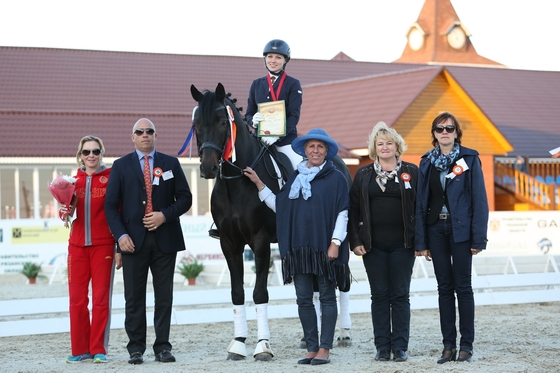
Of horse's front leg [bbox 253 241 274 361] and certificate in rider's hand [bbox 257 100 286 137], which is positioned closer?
horse's front leg [bbox 253 241 274 361]

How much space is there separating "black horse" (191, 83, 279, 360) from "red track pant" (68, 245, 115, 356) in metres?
1.06

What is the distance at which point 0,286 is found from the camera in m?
17.4

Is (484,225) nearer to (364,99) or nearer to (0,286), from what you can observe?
(0,286)

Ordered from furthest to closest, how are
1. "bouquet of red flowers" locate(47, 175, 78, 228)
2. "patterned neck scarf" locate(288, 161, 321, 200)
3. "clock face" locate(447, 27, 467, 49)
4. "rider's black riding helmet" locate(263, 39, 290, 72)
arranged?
1. "clock face" locate(447, 27, 467, 49)
2. "rider's black riding helmet" locate(263, 39, 290, 72)
3. "bouquet of red flowers" locate(47, 175, 78, 228)
4. "patterned neck scarf" locate(288, 161, 321, 200)

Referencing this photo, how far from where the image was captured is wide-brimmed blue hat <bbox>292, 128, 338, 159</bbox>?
7453 millimetres

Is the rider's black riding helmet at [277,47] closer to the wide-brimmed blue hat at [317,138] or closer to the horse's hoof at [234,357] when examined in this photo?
the wide-brimmed blue hat at [317,138]

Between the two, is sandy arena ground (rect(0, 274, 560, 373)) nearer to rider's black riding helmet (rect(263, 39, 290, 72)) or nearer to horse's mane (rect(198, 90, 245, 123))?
horse's mane (rect(198, 90, 245, 123))

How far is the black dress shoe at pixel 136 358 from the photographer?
754cm

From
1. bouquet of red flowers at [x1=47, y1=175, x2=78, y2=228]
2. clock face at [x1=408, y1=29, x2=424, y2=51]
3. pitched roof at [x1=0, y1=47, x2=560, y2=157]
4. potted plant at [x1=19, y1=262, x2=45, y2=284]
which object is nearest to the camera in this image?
bouquet of red flowers at [x1=47, y1=175, x2=78, y2=228]

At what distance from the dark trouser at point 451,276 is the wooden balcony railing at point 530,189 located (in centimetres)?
2360

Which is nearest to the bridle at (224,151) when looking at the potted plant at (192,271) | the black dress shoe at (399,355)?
the black dress shoe at (399,355)

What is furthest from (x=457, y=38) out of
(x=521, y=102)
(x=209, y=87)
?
(x=209, y=87)

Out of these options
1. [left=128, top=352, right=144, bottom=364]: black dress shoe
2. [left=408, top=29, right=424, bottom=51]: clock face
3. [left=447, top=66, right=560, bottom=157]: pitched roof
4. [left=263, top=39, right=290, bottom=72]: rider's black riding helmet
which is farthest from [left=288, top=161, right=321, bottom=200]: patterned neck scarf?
[left=408, top=29, right=424, bottom=51]: clock face

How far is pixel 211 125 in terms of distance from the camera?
7.32 meters
